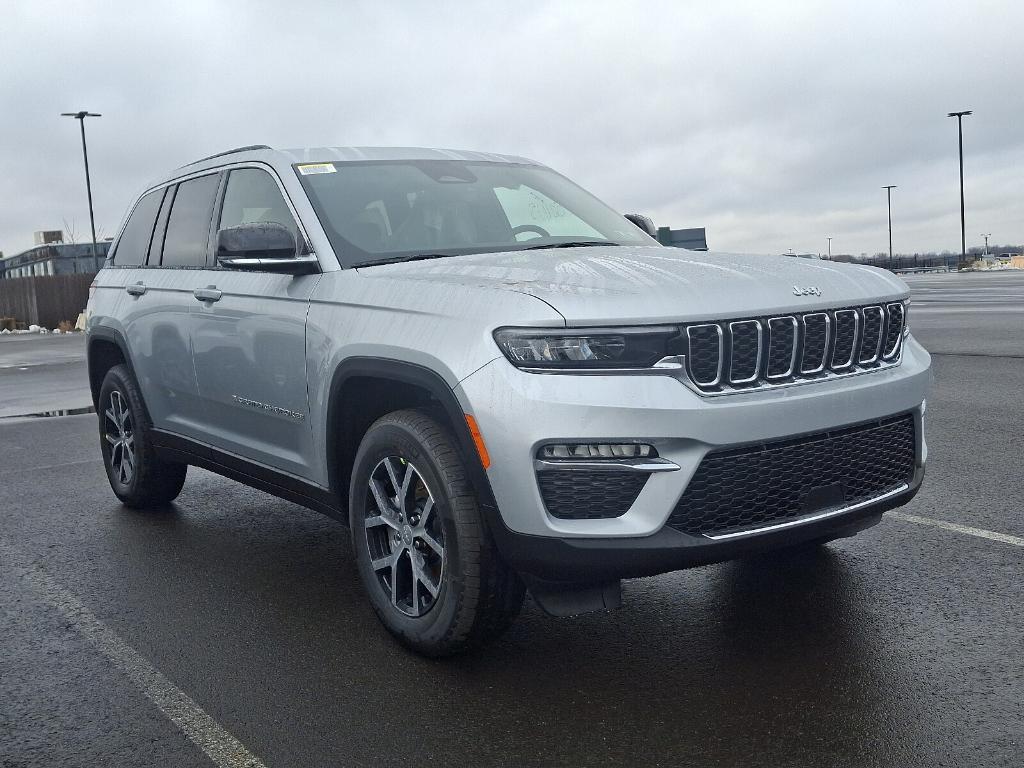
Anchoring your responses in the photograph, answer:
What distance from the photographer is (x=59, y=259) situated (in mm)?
57469

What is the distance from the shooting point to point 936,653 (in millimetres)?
3863

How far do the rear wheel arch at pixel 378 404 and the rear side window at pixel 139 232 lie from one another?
8.56 feet

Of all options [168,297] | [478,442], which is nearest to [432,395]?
[478,442]

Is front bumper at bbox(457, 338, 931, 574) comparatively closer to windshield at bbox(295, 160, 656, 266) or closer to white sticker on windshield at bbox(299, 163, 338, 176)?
windshield at bbox(295, 160, 656, 266)

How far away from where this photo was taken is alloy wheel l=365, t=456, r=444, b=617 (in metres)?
3.92

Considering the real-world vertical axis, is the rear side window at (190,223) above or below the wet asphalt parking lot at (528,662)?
above

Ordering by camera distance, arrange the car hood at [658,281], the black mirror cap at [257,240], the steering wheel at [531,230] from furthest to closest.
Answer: the steering wheel at [531,230] < the black mirror cap at [257,240] < the car hood at [658,281]

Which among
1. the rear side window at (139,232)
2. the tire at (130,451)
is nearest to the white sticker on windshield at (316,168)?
the rear side window at (139,232)

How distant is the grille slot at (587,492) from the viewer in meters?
3.39

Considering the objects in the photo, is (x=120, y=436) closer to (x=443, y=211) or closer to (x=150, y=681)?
(x=443, y=211)

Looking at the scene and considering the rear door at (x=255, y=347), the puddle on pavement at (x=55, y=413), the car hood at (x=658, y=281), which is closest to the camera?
the car hood at (x=658, y=281)

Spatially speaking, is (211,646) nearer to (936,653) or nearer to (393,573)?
(393,573)

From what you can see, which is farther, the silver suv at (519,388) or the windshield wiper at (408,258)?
the windshield wiper at (408,258)

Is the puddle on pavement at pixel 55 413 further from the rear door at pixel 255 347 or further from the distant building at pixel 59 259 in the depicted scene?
the distant building at pixel 59 259
